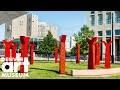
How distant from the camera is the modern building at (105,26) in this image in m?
65.8

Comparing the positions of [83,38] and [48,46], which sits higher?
[83,38]

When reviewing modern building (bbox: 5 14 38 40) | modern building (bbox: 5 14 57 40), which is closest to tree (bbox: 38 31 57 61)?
modern building (bbox: 5 14 57 40)

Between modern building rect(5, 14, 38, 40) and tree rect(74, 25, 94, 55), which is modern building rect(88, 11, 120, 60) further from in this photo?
modern building rect(5, 14, 38, 40)

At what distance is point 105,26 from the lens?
67.2 meters

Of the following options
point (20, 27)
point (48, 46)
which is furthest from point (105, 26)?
point (20, 27)

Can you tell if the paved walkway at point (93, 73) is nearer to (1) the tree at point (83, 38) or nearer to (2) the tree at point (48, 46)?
(1) the tree at point (83, 38)

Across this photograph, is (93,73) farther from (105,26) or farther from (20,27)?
(20,27)

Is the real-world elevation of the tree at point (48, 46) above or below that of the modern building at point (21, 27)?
below

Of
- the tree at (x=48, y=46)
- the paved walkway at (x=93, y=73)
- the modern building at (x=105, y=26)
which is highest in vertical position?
the modern building at (x=105, y=26)

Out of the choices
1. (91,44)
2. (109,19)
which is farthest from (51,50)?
(91,44)

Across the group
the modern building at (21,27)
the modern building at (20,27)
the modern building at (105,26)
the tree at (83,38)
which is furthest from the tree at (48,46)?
the modern building at (20,27)

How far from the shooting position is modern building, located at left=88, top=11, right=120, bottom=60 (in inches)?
2589
